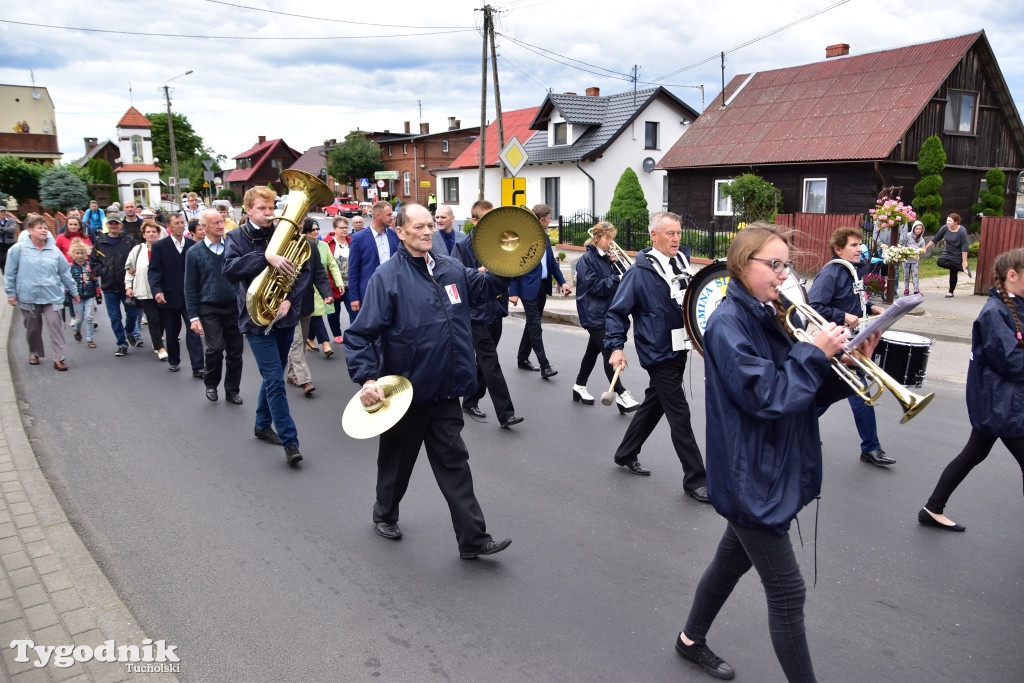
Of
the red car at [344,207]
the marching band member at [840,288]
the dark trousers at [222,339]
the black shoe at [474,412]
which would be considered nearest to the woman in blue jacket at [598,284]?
the black shoe at [474,412]

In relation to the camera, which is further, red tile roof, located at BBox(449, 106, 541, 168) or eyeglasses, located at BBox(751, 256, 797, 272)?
red tile roof, located at BBox(449, 106, 541, 168)

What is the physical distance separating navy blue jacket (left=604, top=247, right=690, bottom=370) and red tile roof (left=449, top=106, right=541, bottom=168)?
36.2 m

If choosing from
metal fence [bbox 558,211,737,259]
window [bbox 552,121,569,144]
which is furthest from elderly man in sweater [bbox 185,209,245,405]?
window [bbox 552,121,569,144]

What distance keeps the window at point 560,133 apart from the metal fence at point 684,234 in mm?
6659

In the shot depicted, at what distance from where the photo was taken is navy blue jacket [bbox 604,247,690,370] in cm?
515

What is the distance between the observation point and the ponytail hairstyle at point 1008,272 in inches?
155

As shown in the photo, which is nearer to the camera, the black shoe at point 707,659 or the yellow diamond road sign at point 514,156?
the black shoe at point 707,659

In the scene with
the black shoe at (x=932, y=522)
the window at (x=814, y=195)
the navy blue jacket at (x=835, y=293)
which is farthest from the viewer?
the window at (x=814, y=195)

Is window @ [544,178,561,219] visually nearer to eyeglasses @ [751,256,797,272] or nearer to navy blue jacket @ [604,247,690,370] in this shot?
navy blue jacket @ [604,247,690,370]

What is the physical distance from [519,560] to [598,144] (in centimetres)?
3228

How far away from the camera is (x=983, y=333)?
4.04 metres

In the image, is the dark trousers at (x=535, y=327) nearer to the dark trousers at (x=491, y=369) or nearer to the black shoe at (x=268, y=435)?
the dark trousers at (x=491, y=369)

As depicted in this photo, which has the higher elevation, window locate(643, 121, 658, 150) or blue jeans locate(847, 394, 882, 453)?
window locate(643, 121, 658, 150)

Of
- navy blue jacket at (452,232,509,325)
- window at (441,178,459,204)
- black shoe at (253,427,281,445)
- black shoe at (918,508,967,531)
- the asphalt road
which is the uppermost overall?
window at (441,178,459,204)
